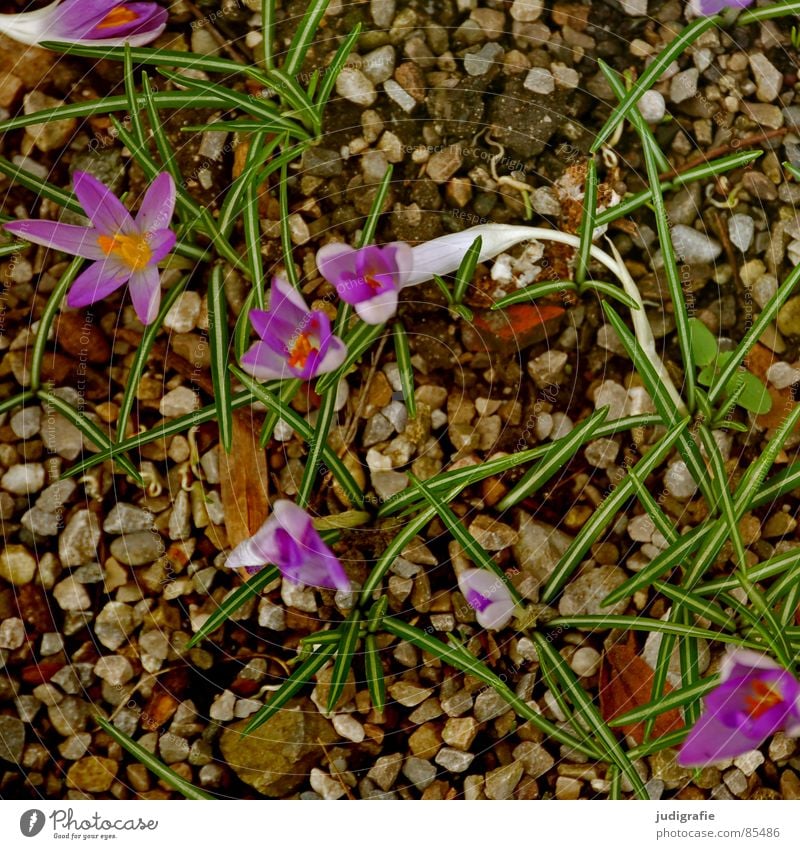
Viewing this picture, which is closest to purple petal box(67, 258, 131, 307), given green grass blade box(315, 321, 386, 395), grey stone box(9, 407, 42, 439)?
grey stone box(9, 407, 42, 439)

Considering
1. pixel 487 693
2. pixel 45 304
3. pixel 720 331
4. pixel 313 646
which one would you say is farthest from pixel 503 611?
pixel 45 304

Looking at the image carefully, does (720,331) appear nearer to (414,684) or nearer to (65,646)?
(414,684)

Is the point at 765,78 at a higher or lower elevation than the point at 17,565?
higher

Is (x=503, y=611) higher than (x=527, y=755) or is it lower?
higher

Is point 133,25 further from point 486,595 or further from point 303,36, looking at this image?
point 486,595

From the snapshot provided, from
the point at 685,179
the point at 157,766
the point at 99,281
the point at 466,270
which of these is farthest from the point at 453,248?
the point at 157,766
